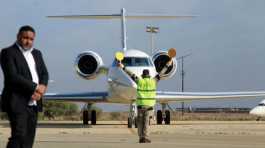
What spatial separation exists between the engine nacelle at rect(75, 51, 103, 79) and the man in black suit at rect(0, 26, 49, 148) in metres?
23.4

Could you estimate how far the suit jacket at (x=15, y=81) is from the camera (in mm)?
7371

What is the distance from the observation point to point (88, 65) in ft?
103

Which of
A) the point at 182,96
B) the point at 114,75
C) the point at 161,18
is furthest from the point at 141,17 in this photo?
the point at 114,75

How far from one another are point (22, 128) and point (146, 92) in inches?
320

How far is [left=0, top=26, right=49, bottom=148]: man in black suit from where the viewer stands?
7371 millimetres

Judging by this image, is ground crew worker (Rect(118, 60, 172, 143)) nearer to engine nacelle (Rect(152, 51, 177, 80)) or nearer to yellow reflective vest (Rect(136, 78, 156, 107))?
yellow reflective vest (Rect(136, 78, 156, 107))

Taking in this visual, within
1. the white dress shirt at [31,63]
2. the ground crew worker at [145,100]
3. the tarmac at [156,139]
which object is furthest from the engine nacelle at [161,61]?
the white dress shirt at [31,63]

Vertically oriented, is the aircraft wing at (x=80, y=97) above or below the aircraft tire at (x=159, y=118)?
above

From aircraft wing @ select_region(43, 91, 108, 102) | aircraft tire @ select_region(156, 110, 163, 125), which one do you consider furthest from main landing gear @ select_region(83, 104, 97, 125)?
aircraft tire @ select_region(156, 110, 163, 125)

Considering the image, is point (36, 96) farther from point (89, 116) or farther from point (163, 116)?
point (89, 116)

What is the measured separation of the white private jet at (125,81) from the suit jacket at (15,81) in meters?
17.3

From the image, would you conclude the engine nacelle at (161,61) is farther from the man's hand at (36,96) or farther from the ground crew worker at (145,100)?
the man's hand at (36,96)

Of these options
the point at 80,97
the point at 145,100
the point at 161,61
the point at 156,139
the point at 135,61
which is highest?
the point at 161,61

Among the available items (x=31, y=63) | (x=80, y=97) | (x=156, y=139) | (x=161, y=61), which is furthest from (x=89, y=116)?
(x=31, y=63)
